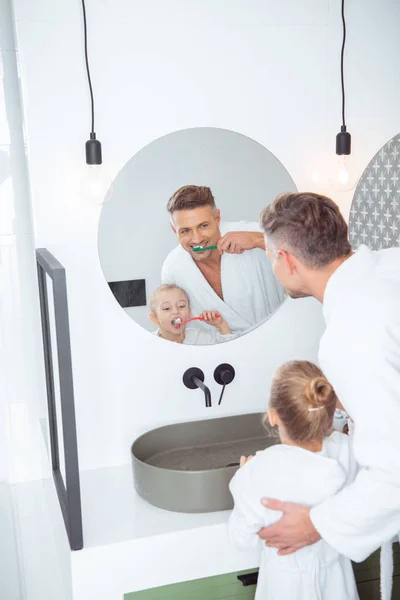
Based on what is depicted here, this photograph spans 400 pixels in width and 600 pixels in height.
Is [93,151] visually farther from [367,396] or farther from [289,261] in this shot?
[367,396]

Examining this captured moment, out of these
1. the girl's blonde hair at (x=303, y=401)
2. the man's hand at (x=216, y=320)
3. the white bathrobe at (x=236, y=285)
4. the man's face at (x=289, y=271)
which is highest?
the man's face at (x=289, y=271)

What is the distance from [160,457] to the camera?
2.16 metres

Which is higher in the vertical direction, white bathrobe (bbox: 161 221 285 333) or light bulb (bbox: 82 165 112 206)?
light bulb (bbox: 82 165 112 206)

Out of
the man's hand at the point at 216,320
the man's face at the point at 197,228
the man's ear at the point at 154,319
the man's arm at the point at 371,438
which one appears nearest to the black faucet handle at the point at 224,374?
the man's hand at the point at 216,320

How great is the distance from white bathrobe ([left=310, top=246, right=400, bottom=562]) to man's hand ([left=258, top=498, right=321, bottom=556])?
0.17 ft

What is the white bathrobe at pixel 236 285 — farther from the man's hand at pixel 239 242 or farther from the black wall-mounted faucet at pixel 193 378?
the black wall-mounted faucet at pixel 193 378

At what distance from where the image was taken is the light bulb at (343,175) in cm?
222

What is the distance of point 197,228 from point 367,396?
3.12ft

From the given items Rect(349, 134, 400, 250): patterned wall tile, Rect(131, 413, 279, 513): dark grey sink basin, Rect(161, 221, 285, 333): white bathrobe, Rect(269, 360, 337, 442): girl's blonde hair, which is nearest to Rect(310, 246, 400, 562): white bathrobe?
Rect(269, 360, 337, 442): girl's blonde hair

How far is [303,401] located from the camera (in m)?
1.61

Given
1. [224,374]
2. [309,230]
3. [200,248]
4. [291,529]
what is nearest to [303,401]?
[291,529]

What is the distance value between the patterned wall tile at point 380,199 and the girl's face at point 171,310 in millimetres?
663

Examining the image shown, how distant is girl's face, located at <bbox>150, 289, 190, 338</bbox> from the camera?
2145 mm

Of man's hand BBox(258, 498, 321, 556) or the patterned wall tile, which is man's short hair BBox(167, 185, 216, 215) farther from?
man's hand BBox(258, 498, 321, 556)
